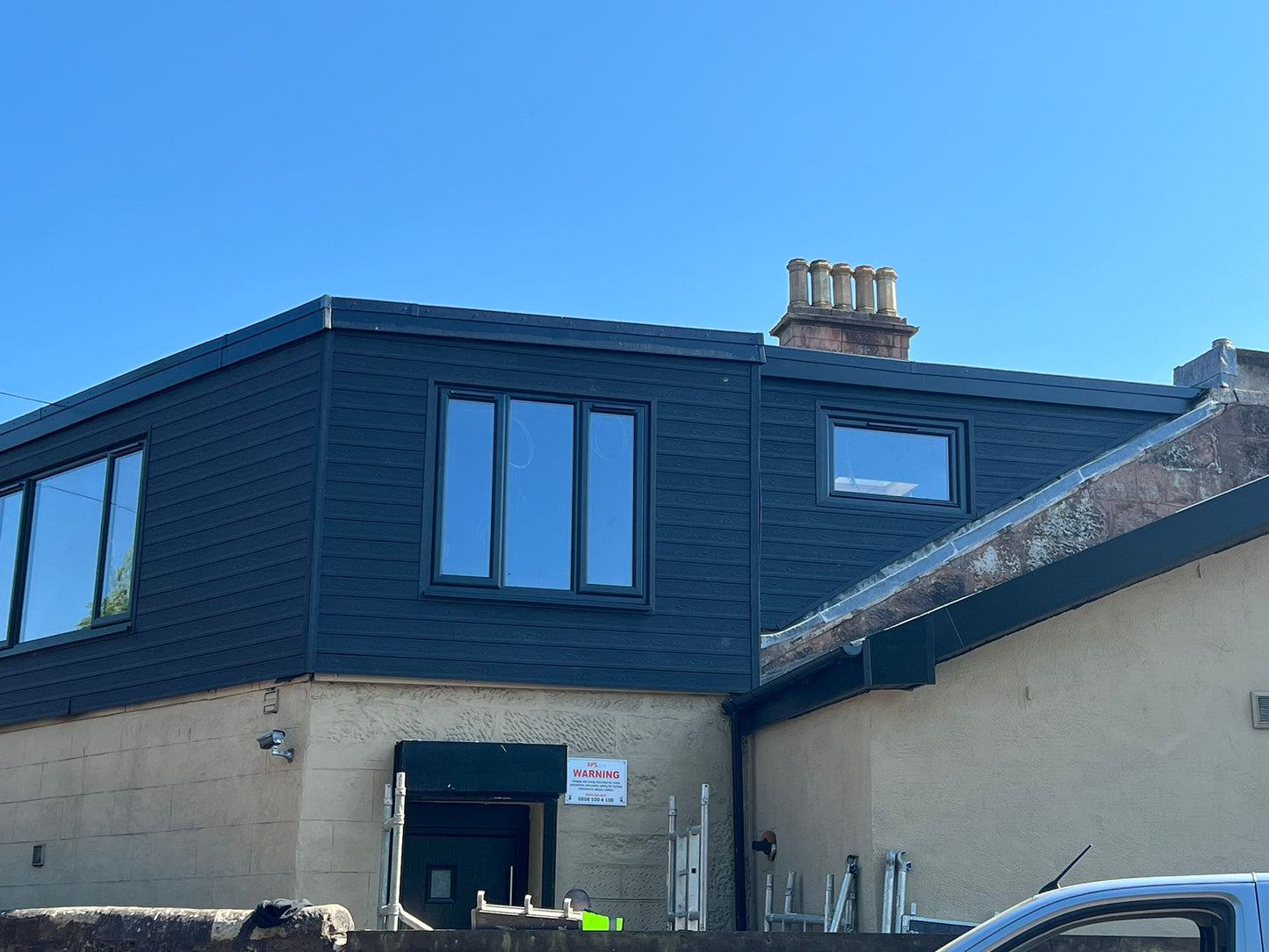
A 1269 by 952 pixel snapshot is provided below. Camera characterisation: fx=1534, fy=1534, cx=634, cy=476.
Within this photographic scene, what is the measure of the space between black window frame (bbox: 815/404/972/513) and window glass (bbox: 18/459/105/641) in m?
6.14

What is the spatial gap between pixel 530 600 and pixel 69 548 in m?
4.60

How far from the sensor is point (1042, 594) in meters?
9.42

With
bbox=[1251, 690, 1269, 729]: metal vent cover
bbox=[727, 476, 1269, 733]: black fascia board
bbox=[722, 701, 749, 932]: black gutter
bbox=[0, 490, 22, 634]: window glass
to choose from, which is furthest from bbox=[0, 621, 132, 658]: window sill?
bbox=[1251, 690, 1269, 729]: metal vent cover

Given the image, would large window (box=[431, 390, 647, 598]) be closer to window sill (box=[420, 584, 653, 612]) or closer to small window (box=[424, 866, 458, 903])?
window sill (box=[420, 584, 653, 612])

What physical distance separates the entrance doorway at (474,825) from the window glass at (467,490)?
137 cm

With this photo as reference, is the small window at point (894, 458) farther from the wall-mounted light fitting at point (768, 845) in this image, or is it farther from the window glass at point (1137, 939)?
the window glass at point (1137, 939)

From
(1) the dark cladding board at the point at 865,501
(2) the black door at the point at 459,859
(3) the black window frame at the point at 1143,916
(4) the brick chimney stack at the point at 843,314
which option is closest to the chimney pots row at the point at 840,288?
(4) the brick chimney stack at the point at 843,314

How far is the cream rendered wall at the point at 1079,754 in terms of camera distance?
372 inches

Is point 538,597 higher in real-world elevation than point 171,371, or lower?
lower

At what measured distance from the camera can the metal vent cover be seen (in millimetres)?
9703

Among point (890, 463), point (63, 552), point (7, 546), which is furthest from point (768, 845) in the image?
point (7, 546)

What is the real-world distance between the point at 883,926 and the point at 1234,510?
339cm

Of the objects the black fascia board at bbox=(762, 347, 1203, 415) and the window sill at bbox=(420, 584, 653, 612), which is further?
the black fascia board at bbox=(762, 347, 1203, 415)

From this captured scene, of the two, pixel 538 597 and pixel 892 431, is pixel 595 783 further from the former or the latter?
pixel 892 431
